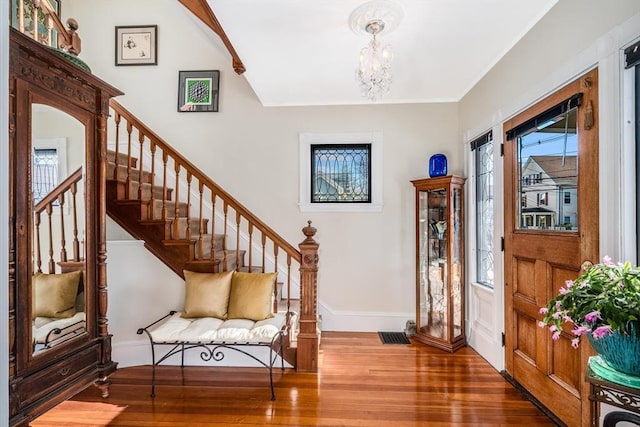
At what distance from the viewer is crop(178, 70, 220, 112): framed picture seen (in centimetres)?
363

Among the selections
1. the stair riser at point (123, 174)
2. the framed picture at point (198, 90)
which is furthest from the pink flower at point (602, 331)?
the framed picture at point (198, 90)

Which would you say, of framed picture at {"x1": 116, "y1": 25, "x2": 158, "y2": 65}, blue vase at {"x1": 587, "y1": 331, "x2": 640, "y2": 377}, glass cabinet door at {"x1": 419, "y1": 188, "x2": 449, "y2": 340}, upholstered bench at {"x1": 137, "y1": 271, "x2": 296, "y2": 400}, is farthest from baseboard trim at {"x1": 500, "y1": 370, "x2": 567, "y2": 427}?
framed picture at {"x1": 116, "y1": 25, "x2": 158, "y2": 65}

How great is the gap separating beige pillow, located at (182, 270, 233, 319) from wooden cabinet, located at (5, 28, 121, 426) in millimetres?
795

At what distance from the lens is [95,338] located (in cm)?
174

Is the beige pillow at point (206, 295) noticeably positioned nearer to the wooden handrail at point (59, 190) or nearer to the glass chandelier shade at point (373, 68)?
the wooden handrail at point (59, 190)

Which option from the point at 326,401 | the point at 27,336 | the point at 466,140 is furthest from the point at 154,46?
the point at 326,401

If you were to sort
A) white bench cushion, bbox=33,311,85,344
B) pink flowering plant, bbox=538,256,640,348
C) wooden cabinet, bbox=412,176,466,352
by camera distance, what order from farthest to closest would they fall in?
wooden cabinet, bbox=412,176,466,352 < white bench cushion, bbox=33,311,85,344 < pink flowering plant, bbox=538,256,640,348

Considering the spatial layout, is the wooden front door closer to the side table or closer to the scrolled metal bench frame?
the side table

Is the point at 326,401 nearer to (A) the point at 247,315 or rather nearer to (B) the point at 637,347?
(A) the point at 247,315

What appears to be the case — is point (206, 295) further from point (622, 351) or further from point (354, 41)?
point (622, 351)

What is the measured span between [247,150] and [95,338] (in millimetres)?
2417

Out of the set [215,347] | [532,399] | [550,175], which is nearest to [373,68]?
[550,175]

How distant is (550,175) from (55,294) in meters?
2.97

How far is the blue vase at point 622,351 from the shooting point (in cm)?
110
